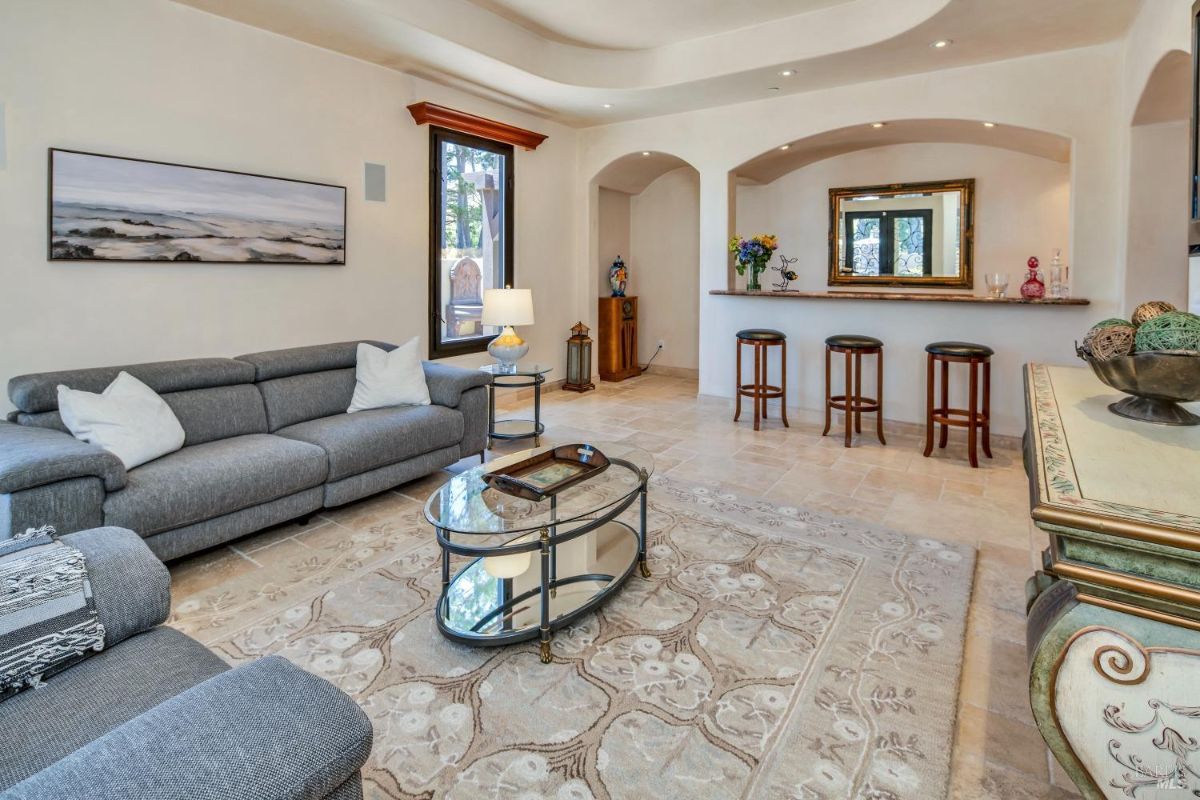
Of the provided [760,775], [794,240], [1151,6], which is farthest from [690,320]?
[760,775]

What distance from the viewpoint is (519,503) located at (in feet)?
8.17

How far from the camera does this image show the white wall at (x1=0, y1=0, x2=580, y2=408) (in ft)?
11.0

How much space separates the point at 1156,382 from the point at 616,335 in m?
6.37

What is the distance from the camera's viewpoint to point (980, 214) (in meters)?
6.28

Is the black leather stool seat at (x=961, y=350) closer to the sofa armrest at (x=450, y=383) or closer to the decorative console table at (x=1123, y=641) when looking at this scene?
the sofa armrest at (x=450, y=383)

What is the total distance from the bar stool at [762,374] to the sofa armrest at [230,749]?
478 cm

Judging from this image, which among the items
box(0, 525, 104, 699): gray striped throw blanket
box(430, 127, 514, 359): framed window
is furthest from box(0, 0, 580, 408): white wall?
box(0, 525, 104, 699): gray striped throw blanket

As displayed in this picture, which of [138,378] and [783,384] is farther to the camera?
[783,384]

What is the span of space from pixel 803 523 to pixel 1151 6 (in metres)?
3.37

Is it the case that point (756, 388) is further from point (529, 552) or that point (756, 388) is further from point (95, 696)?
point (95, 696)

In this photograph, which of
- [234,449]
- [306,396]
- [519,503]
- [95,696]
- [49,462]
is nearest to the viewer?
[95,696]

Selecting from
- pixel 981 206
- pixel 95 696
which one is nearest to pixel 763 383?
pixel 981 206

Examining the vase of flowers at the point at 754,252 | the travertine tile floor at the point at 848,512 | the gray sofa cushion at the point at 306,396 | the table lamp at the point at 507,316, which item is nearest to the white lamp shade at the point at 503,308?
the table lamp at the point at 507,316

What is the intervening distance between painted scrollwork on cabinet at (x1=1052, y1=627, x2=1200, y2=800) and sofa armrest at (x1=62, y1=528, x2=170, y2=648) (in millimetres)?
1891
